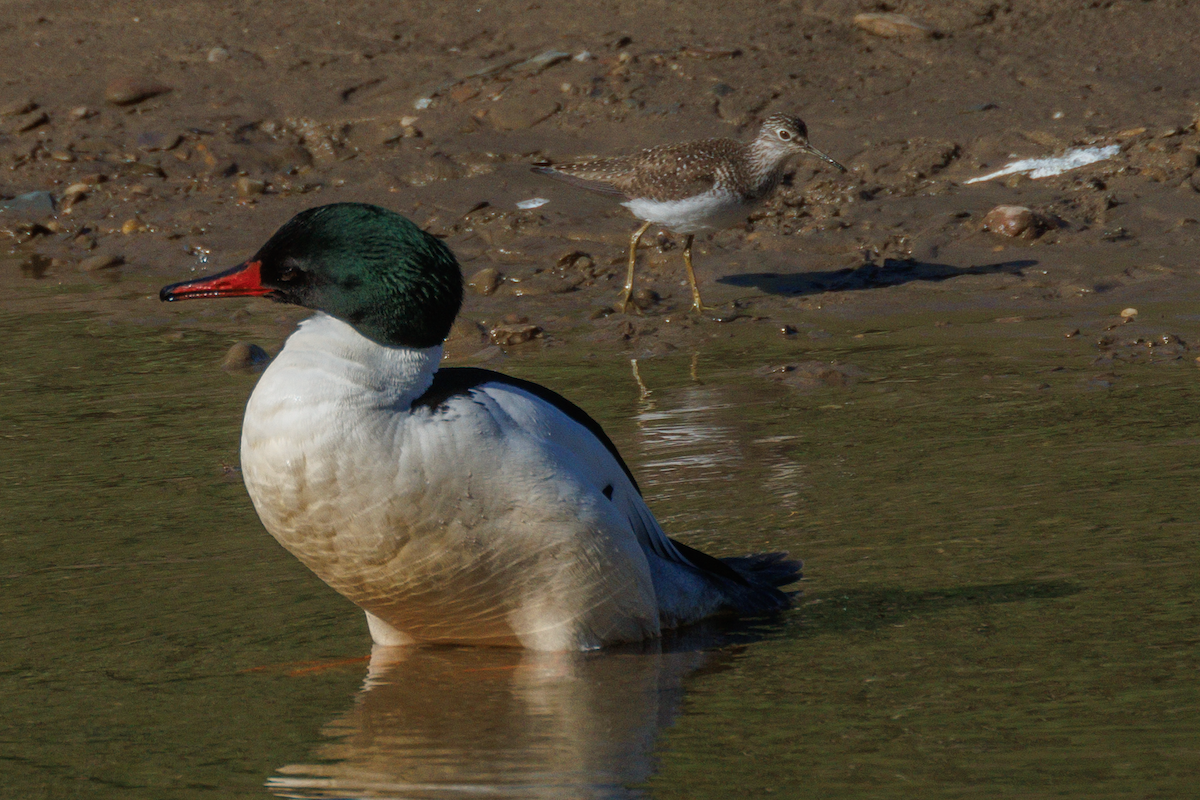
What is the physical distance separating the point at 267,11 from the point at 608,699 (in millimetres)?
10941

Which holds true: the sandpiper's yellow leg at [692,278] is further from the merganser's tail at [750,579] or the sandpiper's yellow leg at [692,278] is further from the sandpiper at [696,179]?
the merganser's tail at [750,579]

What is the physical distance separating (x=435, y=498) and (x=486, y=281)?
5858mm

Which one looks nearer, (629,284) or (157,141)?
(629,284)

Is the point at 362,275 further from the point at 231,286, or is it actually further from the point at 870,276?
the point at 870,276

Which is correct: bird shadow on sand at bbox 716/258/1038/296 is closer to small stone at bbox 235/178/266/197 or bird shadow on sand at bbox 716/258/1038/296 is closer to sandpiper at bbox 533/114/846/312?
sandpiper at bbox 533/114/846/312

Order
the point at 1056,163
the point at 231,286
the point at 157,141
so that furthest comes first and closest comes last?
the point at 157,141, the point at 1056,163, the point at 231,286

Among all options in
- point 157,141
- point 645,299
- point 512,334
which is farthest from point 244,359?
point 157,141

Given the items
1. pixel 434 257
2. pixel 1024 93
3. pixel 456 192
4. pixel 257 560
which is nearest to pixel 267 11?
pixel 456 192

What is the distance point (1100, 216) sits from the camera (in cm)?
941

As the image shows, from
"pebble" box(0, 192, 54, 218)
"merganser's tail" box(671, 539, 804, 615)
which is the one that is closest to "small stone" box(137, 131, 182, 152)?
"pebble" box(0, 192, 54, 218)

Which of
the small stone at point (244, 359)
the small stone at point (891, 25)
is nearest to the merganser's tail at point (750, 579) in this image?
the small stone at point (244, 359)

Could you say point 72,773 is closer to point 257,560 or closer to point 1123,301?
point 257,560

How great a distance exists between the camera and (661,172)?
9438 mm

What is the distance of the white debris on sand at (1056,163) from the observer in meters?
10.1
